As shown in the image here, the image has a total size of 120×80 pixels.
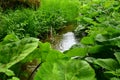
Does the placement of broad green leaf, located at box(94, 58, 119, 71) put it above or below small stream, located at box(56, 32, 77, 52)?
above

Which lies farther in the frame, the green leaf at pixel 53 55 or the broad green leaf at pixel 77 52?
the broad green leaf at pixel 77 52

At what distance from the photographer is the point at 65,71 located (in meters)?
2.27

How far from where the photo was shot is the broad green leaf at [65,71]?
2.24 metres

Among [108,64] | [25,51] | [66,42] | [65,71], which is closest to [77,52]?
[108,64]

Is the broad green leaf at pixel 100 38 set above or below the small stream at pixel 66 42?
above

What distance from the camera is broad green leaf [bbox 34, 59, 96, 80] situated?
88.3 inches

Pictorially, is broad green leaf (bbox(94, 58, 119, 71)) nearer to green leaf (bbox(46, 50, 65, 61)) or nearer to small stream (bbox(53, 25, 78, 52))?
green leaf (bbox(46, 50, 65, 61))

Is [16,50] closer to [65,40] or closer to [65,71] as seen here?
[65,71]

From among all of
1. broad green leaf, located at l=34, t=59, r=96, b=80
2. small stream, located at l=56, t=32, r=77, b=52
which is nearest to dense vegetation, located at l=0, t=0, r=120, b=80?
broad green leaf, located at l=34, t=59, r=96, b=80

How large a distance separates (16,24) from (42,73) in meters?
3.97

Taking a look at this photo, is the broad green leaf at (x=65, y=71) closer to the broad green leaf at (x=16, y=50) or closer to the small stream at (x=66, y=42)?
the broad green leaf at (x=16, y=50)

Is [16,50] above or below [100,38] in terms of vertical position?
below

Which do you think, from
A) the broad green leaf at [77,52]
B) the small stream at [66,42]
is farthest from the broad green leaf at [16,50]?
the small stream at [66,42]

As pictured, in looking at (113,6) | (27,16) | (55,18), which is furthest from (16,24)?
(113,6)
